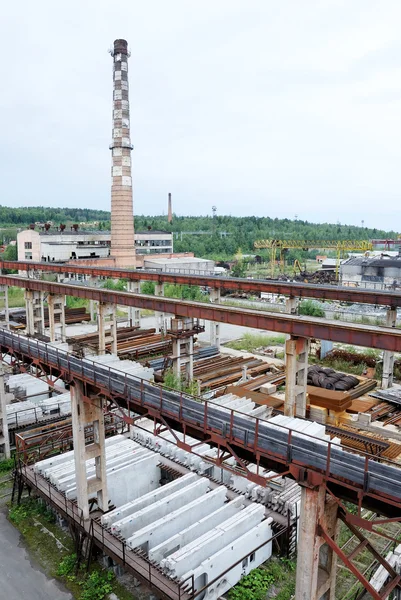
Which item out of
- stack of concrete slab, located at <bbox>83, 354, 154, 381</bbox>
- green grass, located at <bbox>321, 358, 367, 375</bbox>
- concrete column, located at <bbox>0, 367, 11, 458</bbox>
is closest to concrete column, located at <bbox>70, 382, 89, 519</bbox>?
concrete column, located at <bbox>0, 367, 11, 458</bbox>

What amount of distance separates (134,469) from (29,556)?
147 inches

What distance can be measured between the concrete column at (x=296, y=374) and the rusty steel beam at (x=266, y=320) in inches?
33.6

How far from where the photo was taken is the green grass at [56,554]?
36.2 ft

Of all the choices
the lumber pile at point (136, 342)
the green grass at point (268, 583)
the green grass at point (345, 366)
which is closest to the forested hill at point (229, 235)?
the lumber pile at point (136, 342)

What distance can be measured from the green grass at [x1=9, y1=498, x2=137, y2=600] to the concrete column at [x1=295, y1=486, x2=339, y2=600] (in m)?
4.81

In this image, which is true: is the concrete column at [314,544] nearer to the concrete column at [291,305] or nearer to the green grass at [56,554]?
the green grass at [56,554]

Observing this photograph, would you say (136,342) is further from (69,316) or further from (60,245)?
(60,245)

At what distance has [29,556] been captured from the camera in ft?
40.0

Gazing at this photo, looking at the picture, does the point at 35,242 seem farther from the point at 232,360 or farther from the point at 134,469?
the point at 134,469

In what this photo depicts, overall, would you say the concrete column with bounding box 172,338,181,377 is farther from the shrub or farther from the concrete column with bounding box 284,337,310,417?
the shrub

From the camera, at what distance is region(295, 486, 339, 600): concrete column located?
8031 millimetres

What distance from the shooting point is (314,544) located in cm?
805

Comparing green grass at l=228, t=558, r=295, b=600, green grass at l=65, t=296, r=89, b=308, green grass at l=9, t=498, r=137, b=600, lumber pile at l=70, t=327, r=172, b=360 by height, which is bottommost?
green grass at l=9, t=498, r=137, b=600

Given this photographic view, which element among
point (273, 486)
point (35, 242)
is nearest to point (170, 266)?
point (35, 242)
